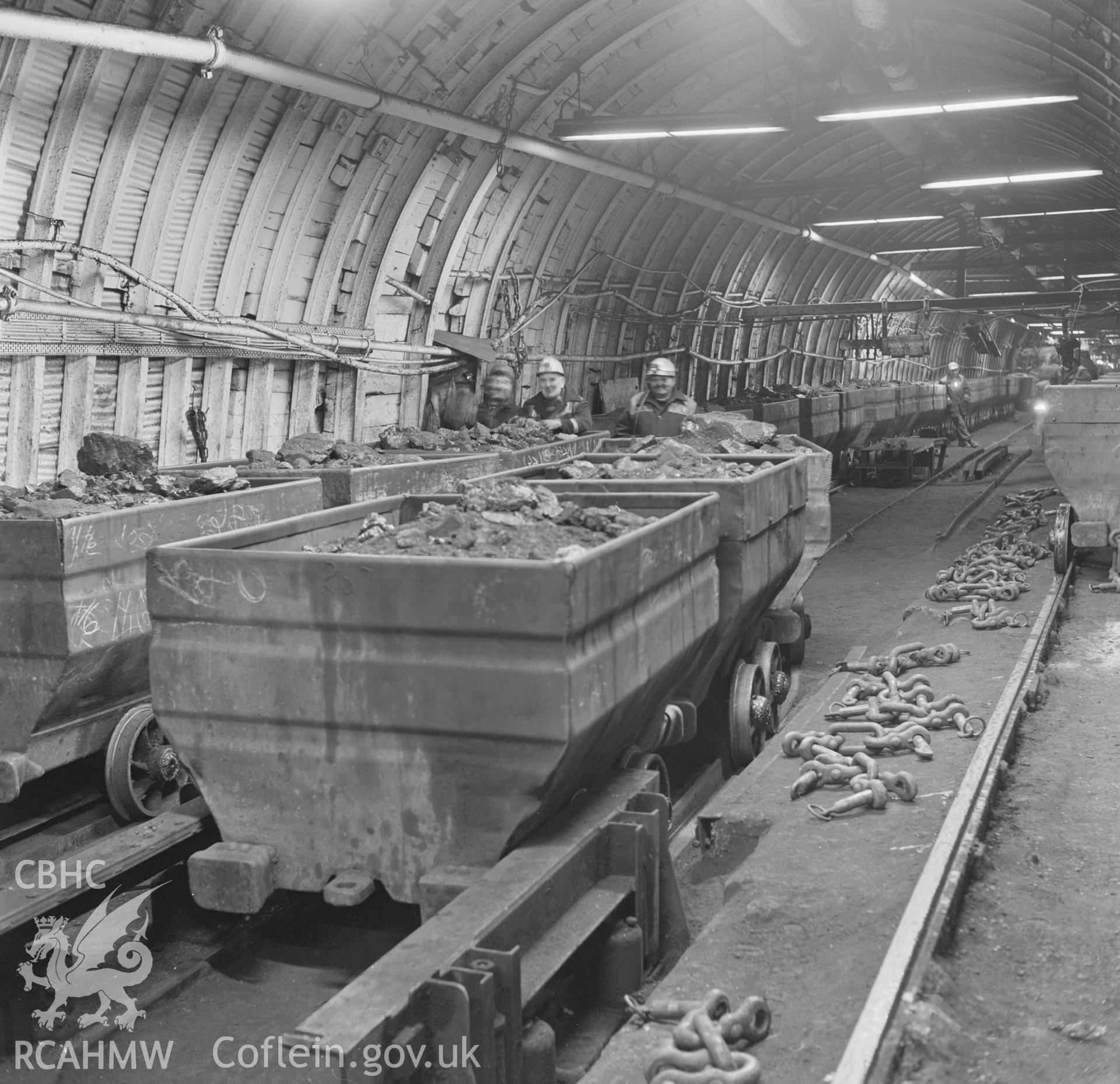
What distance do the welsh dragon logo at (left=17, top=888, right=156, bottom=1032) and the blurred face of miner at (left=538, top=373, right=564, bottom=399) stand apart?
8.09m

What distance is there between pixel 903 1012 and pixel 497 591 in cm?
165

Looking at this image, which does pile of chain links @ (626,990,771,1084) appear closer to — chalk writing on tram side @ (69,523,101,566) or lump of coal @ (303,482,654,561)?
lump of coal @ (303,482,654,561)

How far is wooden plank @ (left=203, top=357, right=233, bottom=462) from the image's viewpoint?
33.9ft

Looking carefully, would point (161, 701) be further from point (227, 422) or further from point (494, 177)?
point (494, 177)

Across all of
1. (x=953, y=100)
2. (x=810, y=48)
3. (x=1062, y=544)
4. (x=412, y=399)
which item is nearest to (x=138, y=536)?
(x=1062, y=544)

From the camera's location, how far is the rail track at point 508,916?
9.98 feet

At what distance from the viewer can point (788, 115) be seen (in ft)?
39.5

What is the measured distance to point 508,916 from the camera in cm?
334

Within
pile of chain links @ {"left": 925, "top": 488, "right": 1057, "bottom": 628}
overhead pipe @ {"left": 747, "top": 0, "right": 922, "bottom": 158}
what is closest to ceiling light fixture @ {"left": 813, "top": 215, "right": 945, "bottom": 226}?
overhead pipe @ {"left": 747, "top": 0, "right": 922, "bottom": 158}

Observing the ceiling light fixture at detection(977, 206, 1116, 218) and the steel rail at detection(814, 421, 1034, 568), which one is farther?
the ceiling light fixture at detection(977, 206, 1116, 218)

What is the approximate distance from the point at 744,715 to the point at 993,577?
14.3ft

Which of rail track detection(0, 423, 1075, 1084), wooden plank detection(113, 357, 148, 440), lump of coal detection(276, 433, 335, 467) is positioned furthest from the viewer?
wooden plank detection(113, 357, 148, 440)

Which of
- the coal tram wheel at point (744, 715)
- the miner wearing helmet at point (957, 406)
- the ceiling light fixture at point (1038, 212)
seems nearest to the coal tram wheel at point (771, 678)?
the coal tram wheel at point (744, 715)

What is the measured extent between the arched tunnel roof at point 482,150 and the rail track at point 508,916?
5.17 metres
